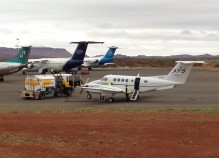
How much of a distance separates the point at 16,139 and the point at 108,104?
1919 centimetres

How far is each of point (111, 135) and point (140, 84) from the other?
68.1ft

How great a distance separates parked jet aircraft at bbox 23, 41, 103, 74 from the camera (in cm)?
8312

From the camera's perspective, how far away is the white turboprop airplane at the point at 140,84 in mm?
38812

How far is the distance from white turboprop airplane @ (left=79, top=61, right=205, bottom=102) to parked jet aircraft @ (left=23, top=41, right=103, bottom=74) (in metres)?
41.8

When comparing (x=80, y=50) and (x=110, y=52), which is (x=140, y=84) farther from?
(x=110, y=52)

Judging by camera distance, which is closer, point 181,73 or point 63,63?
point 181,73

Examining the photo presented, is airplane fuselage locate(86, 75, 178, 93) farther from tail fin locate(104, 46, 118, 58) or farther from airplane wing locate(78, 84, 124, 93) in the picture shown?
tail fin locate(104, 46, 118, 58)

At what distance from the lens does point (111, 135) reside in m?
19.0

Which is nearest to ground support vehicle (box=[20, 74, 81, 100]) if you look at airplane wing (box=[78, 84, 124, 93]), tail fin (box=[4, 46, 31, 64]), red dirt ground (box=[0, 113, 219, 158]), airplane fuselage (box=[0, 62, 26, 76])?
airplane wing (box=[78, 84, 124, 93])

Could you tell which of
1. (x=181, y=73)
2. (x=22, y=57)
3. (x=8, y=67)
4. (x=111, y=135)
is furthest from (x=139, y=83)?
(x=22, y=57)

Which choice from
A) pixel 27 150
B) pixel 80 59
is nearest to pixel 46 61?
pixel 80 59

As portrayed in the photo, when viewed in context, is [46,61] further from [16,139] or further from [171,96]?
[16,139]

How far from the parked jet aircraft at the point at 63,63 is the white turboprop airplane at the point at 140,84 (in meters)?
41.8

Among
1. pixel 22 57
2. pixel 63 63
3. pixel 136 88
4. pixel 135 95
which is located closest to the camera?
pixel 135 95
